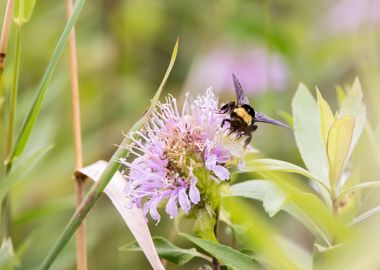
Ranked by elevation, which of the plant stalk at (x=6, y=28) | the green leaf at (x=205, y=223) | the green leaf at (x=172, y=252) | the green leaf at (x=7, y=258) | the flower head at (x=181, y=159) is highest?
the plant stalk at (x=6, y=28)

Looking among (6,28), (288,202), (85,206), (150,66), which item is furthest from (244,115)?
(150,66)

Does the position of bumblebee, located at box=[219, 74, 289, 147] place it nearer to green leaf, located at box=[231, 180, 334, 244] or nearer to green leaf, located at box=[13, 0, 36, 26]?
green leaf, located at box=[231, 180, 334, 244]

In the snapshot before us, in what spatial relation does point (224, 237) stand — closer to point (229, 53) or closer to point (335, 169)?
point (229, 53)

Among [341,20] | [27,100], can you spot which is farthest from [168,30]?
[27,100]

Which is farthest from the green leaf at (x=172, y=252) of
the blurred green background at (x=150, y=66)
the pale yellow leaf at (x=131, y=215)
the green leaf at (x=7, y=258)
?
the blurred green background at (x=150, y=66)

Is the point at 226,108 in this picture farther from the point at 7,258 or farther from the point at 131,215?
the point at 7,258

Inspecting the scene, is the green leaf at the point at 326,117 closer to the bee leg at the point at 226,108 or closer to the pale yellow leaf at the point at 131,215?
the bee leg at the point at 226,108
